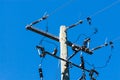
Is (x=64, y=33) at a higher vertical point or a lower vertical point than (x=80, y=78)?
higher

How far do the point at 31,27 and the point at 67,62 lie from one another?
1.84 metres

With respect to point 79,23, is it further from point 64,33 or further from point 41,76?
point 41,76

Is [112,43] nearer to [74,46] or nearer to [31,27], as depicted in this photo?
[74,46]

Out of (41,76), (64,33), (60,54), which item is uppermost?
(64,33)

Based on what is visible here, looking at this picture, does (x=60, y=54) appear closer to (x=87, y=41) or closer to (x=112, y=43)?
(x=87, y=41)

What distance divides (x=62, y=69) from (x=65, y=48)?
→ 797mm

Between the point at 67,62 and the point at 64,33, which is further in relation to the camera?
the point at 64,33

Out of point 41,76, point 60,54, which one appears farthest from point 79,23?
point 41,76

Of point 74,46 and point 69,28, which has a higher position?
point 69,28

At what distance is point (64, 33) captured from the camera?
41.0ft

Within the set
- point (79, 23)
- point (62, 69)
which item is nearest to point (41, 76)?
point (62, 69)

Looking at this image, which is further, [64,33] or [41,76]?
[64,33]

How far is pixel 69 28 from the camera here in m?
12.5

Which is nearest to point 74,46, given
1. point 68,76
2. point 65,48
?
point 65,48
